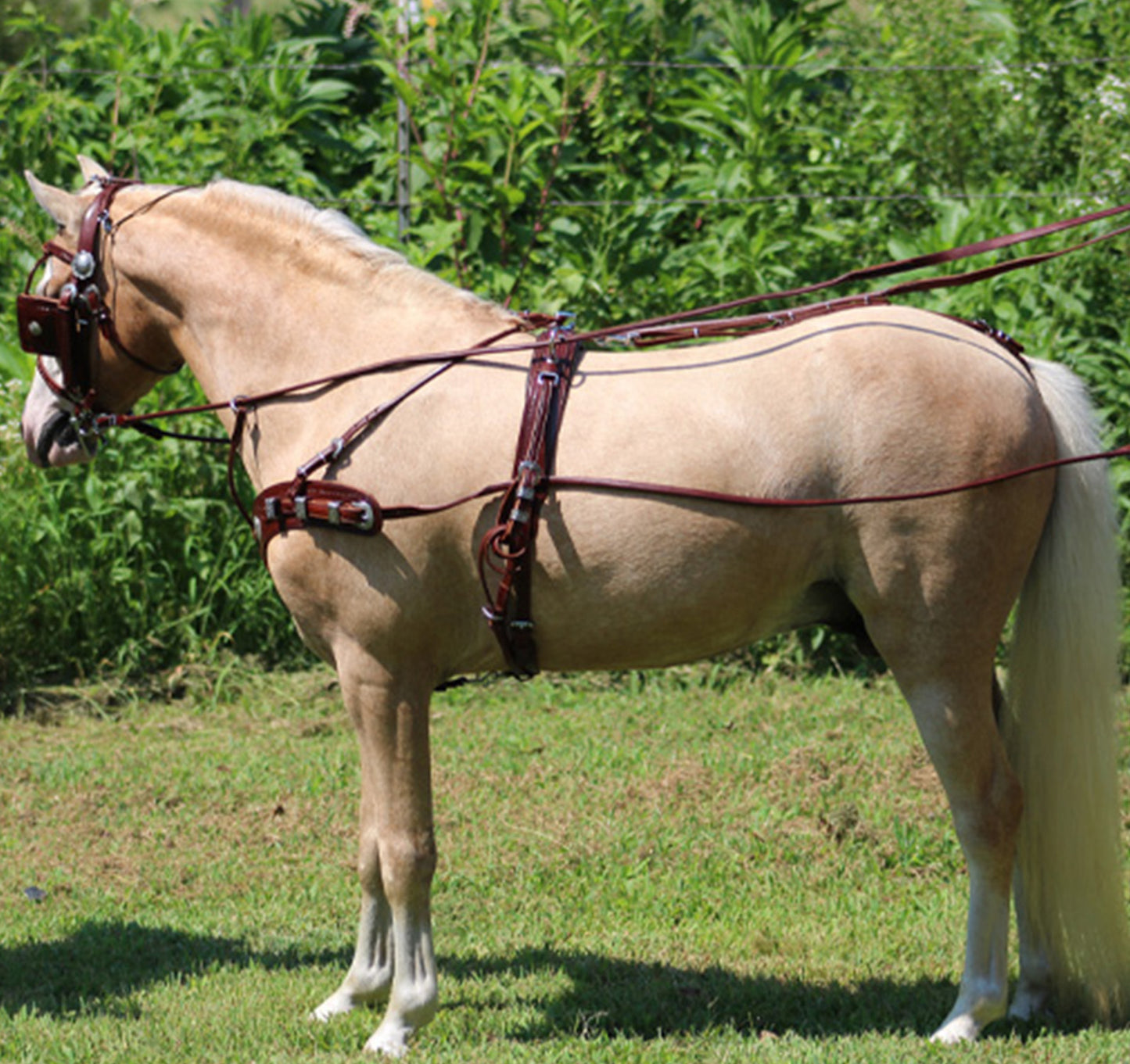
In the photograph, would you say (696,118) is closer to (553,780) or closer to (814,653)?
(814,653)

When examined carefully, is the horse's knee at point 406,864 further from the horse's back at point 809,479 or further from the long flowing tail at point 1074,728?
the long flowing tail at point 1074,728

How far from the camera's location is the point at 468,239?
25.9ft

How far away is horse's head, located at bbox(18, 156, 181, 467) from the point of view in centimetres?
424

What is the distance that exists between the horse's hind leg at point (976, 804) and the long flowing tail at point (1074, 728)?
17 centimetres

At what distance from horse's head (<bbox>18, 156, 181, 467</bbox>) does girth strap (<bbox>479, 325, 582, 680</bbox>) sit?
3.89 feet

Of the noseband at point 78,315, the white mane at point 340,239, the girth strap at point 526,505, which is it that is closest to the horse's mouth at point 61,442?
the noseband at point 78,315

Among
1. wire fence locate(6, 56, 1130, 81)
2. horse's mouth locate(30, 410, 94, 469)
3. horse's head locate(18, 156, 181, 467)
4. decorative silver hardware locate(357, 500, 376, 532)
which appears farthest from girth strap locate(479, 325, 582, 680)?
wire fence locate(6, 56, 1130, 81)

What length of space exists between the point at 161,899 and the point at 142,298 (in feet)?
7.07

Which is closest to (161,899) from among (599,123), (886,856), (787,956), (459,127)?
(787,956)

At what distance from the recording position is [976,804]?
152 inches

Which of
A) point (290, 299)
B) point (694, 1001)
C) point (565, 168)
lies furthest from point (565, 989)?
point (565, 168)

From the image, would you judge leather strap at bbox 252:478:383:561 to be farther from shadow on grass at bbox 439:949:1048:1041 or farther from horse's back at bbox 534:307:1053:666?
shadow on grass at bbox 439:949:1048:1041

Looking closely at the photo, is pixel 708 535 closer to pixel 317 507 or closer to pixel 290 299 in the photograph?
pixel 317 507

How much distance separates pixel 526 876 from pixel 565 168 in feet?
13.3
